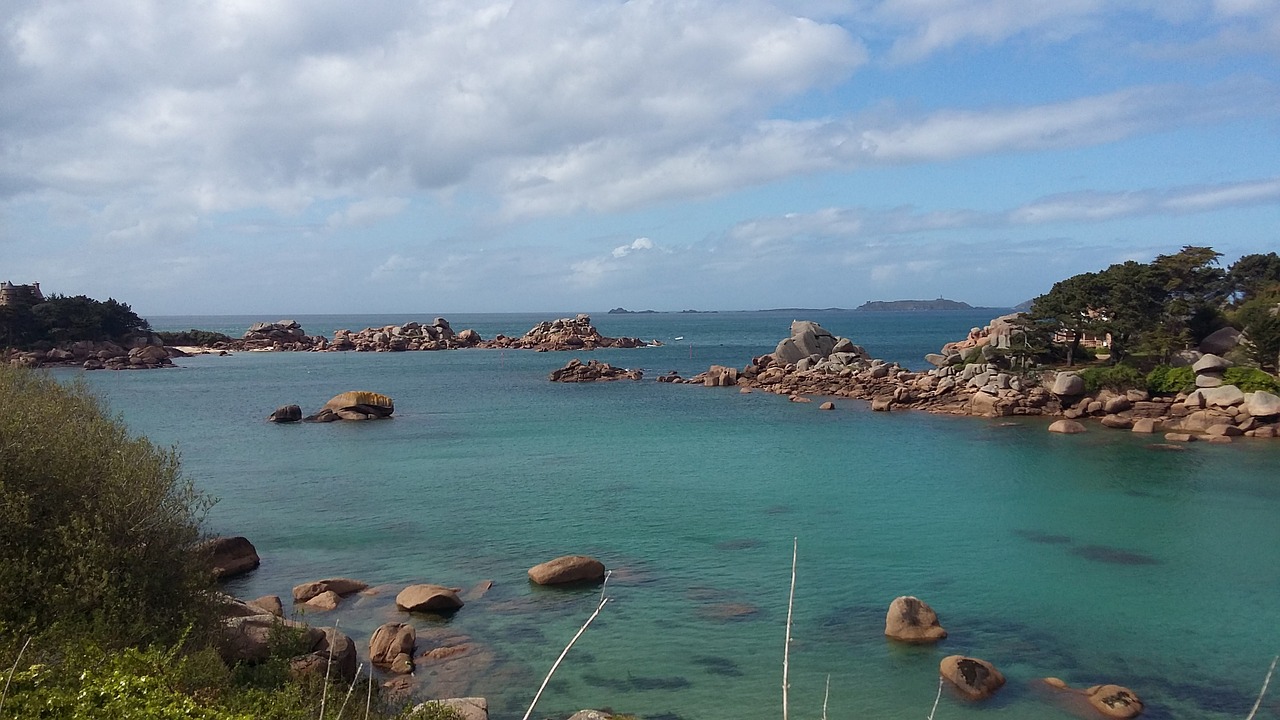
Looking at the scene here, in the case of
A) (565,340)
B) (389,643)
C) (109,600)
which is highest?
(565,340)

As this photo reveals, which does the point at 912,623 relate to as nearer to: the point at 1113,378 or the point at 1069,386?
the point at 1069,386

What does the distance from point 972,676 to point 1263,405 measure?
39.6 metres

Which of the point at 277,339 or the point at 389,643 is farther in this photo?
the point at 277,339

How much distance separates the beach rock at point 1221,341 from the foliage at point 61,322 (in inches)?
4367

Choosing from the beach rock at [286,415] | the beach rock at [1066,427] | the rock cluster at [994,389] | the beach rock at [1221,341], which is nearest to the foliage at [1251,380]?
the rock cluster at [994,389]

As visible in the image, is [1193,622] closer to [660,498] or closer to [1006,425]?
[660,498]

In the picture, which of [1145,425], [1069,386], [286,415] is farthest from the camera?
[286,415]

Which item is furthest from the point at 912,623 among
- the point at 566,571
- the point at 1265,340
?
the point at 1265,340

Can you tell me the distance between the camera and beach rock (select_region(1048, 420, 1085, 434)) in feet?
160

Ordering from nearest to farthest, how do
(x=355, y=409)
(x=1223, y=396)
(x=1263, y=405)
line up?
(x=1263, y=405) → (x=1223, y=396) → (x=355, y=409)

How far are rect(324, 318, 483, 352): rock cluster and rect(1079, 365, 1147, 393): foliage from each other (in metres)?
105

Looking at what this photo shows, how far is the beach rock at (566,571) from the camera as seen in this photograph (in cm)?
2320

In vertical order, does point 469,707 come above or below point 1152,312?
below

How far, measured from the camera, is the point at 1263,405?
152 ft
